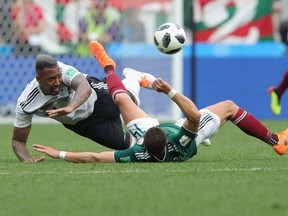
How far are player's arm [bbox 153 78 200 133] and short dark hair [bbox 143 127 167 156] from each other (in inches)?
11.6

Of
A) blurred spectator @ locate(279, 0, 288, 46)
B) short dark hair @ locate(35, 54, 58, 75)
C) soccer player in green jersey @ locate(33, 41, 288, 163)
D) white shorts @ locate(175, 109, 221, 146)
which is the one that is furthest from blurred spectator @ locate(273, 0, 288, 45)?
short dark hair @ locate(35, 54, 58, 75)

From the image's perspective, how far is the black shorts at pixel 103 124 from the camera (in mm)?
10219

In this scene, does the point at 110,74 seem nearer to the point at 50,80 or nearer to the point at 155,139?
the point at 50,80

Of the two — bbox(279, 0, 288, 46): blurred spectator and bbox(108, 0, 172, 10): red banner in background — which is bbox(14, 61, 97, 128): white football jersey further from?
bbox(279, 0, 288, 46): blurred spectator

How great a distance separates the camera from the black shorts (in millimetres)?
10219

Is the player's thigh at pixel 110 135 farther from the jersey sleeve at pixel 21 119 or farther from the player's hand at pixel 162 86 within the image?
the player's hand at pixel 162 86

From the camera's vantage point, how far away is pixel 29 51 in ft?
55.3

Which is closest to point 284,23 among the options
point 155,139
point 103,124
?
point 103,124

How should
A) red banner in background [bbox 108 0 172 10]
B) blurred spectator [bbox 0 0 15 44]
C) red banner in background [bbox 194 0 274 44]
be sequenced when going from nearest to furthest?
blurred spectator [bbox 0 0 15 44] < red banner in background [bbox 108 0 172 10] < red banner in background [bbox 194 0 274 44]

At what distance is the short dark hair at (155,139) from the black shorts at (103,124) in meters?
1.79

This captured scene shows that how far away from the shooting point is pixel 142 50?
17.7 meters

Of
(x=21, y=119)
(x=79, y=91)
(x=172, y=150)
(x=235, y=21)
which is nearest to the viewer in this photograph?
(x=172, y=150)

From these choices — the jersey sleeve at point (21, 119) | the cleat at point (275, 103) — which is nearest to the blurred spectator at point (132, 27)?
the cleat at point (275, 103)

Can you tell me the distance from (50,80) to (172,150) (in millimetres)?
1341
